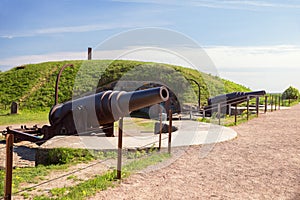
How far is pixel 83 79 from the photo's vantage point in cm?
2772

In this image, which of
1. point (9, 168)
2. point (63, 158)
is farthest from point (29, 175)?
point (9, 168)

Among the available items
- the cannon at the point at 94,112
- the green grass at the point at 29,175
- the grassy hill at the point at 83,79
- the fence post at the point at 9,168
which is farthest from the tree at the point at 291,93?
the fence post at the point at 9,168

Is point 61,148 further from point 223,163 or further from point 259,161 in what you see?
point 259,161

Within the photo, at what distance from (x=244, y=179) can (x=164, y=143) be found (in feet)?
8.61

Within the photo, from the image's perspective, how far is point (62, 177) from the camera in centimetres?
499

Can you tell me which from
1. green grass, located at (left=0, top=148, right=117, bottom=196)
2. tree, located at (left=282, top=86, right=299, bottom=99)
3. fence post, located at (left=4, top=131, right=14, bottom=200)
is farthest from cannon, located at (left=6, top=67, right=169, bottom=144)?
tree, located at (left=282, top=86, right=299, bottom=99)

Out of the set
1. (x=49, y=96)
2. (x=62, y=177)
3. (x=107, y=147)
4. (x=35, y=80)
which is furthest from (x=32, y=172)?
(x=35, y=80)

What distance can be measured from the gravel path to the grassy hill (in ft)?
52.1

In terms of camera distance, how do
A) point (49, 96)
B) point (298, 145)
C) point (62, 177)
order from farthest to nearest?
point (49, 96)
point (298, 145)
point (62, 177)

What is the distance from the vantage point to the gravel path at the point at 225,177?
444 centimetres

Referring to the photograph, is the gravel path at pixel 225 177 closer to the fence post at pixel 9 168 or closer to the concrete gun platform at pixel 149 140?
the concrete gun platform at pixel 149 140

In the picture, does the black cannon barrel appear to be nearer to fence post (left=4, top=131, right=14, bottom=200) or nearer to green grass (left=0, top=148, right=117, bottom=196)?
green grass (left=0, top=148, right=117, bottom=196)

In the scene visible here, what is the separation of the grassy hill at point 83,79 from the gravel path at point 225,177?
1587 cm

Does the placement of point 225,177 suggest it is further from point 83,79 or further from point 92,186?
point 83,79
